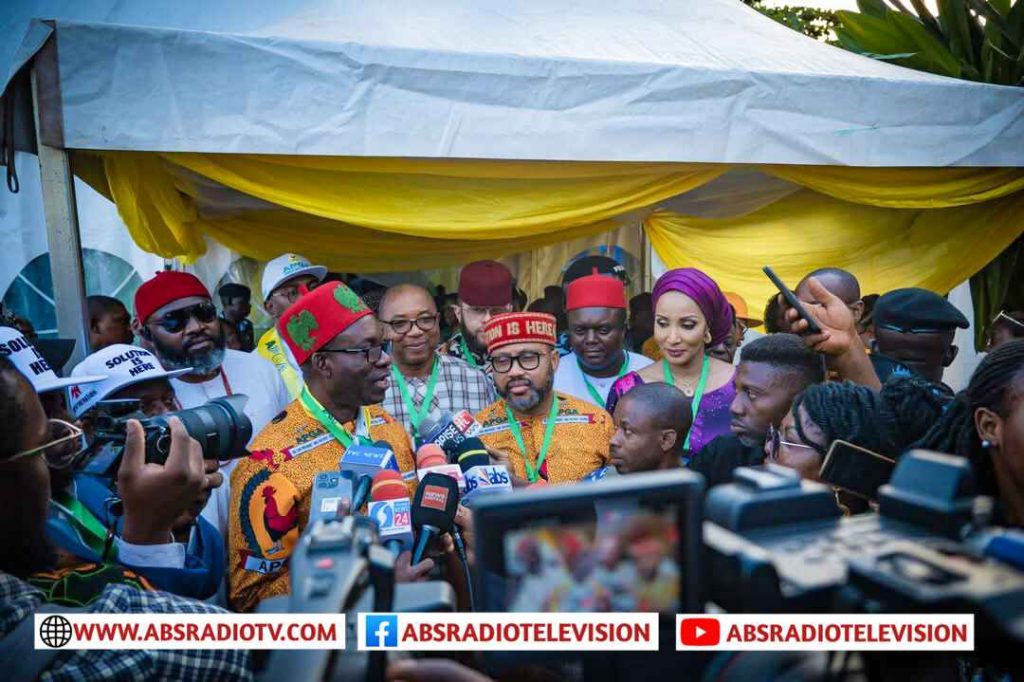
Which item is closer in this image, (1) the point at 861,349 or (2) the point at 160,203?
(1) the point at 861,349

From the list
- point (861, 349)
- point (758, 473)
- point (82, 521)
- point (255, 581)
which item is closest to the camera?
point (758, 473)

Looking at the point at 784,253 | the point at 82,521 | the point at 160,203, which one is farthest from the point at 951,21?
the point at 82,521

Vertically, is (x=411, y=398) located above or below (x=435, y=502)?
above

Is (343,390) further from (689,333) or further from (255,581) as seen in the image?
(689,333)

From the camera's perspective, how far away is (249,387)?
143 inches

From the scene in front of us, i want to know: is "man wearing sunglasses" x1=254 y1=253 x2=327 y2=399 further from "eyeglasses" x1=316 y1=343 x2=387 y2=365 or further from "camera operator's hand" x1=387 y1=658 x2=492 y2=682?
"camera operator's hand" x1=387 y1=658 x2=492 y2=682

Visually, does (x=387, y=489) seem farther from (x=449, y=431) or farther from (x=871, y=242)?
(x=871, y=242)

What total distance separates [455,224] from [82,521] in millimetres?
2344

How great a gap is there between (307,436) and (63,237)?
1276 mm

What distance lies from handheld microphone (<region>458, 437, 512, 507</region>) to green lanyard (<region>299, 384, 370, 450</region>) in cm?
47

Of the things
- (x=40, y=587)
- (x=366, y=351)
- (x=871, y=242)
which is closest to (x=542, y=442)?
(x=366, y=351)

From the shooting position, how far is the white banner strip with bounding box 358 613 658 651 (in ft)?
2.59

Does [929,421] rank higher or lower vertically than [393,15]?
lower

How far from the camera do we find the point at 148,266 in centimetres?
689
